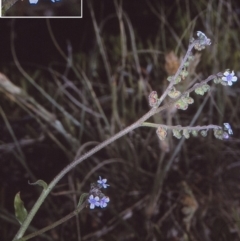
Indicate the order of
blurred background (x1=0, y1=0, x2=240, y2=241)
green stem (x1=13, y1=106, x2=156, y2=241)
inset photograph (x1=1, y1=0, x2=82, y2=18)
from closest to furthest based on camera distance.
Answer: green stem (x1=13, y1=106, x2=156, y2=241), blurred background (x1=0, y1=0, x2=240, y2=241), inset photograph (x1=1, y1=0, x2=82, y2=18)

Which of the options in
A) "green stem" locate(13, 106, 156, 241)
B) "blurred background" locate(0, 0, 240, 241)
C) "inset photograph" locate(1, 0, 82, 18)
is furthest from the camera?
"inset photograph" locate(1, 0, 82, 18)

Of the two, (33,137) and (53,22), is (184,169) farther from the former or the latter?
(53,22)

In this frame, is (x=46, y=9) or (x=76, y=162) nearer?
(x=76, y=162)

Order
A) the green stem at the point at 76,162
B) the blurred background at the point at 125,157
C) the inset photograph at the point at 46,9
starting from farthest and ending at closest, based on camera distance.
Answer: the inset photograph at the point at 46,9 < the blurred background at the point at 125,157 < the green stem at the point at 76,162

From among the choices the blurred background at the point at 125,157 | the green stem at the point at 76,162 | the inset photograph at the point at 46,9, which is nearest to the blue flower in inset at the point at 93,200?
the green stem at the point at 76,162

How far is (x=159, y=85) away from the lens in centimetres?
142

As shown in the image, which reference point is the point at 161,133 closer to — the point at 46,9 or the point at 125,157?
the point at 125,157

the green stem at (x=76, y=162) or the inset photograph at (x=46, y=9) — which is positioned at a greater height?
the inset photograph at (x=46, y=9)

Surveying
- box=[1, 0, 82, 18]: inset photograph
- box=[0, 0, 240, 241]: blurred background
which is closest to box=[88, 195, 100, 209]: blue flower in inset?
box=[0, 0, 240, 241]: blurred background

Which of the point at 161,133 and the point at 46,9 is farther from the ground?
the point at 46,9

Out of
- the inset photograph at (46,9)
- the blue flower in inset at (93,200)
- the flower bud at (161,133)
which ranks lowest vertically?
the blue flower in inset at (93,200)

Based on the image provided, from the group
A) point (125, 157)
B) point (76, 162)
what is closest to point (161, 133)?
point (76, 162)

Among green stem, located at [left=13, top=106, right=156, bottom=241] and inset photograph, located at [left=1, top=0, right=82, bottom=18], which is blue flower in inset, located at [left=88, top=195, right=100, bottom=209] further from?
inset photograph, located at [left=1, top=0, right=82, bottom=18]

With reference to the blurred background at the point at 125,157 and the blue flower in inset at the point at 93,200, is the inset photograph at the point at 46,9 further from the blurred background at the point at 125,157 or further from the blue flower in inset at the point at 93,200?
the blue flower in inset at the point at 93,200
